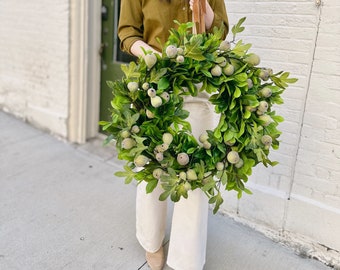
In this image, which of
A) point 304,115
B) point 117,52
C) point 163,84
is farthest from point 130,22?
point 117,52

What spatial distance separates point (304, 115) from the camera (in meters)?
2.16

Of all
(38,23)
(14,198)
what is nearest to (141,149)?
(14,198)

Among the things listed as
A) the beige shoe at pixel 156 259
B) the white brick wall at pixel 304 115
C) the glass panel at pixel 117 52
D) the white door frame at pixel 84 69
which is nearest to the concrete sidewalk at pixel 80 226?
the beige shoe at pixel 156 259

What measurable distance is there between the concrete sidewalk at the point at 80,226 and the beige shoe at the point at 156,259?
0.19 feet

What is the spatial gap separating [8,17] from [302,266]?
147 inches

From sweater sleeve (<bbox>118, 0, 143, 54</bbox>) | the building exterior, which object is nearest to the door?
the building exterior

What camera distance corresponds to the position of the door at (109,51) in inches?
136

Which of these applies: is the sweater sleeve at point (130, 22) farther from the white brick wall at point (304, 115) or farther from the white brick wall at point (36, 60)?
the white brick wall at point (36, 60)

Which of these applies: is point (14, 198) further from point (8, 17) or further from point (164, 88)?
point (8, 17)

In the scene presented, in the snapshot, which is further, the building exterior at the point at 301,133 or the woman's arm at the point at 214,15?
the building exterior at the point at 301,133

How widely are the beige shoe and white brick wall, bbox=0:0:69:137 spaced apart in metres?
2.05

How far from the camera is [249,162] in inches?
61.8

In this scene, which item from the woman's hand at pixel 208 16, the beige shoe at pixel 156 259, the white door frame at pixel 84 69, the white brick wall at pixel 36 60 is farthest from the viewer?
the white brick wall at pixel 36 60

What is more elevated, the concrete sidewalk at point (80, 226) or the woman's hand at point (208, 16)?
the woman's hand at point (208, 16)
